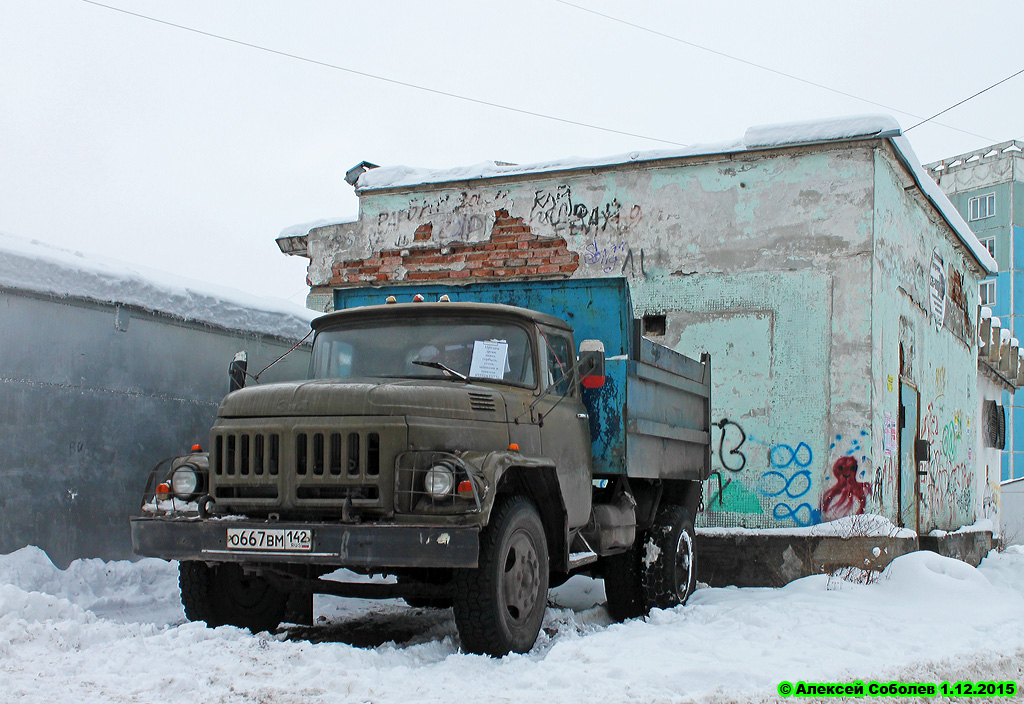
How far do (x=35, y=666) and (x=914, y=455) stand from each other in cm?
1042

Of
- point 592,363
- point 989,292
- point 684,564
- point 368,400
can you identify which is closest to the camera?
point 368,400

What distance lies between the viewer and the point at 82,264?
7848 millimetres

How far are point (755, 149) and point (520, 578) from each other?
6.76m

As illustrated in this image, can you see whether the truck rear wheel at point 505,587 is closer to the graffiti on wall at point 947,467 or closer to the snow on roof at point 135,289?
the snow on roof at point 135,289

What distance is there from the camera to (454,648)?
18.3 feet

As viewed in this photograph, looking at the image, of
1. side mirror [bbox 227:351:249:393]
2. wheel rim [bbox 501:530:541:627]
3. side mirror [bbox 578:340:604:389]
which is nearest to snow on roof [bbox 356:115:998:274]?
side mirror [bbox 578:340:604:389]

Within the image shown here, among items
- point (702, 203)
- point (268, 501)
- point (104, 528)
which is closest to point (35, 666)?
point (268, 501)

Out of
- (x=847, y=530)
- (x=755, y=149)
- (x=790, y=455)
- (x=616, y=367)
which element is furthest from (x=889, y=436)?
(x=616, y=367)

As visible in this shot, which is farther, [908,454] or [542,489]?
[908,454]

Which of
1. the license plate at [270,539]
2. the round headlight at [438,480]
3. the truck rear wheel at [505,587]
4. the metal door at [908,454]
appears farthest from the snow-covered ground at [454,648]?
the metal door at [908,454]

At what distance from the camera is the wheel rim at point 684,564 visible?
788 centimetres

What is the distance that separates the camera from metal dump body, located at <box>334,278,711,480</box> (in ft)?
22.8

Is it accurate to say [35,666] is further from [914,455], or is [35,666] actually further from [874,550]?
[914,455]

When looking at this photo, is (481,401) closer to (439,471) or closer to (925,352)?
(439,471)
